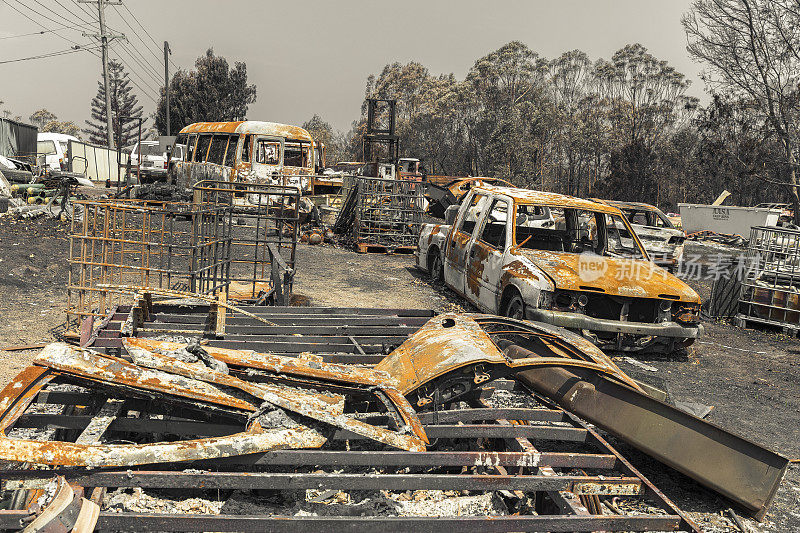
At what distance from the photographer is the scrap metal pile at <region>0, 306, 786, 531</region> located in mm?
2445

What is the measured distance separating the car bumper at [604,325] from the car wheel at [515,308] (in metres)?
0.13

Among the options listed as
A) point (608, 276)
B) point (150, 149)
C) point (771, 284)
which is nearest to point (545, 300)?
point (608, 276)

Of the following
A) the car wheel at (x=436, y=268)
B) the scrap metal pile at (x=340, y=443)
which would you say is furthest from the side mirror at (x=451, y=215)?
the scrap metal pile at (x=340, y=443)

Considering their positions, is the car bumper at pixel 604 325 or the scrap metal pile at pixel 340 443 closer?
the scrap metal pile at pixel 340 443

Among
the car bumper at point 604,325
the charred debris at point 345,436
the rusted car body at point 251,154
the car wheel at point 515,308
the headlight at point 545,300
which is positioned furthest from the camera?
the rusted car body at point 251,154

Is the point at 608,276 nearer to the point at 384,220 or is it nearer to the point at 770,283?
the point at 770,283

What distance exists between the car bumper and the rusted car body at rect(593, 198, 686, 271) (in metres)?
7.23

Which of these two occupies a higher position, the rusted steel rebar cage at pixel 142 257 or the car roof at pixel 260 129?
the car roof at pixel 260 129

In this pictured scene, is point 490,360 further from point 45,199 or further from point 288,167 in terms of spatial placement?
point 45,199

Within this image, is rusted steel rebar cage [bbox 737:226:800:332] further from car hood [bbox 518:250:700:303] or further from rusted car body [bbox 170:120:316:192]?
rusted car body [bbox 170:120:316:192]

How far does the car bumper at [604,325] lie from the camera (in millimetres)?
6742

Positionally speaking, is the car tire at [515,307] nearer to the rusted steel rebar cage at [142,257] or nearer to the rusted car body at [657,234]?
the rusted steel rebar cage at [142,257]

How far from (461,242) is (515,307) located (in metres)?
2.31

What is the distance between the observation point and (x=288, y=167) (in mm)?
17703
